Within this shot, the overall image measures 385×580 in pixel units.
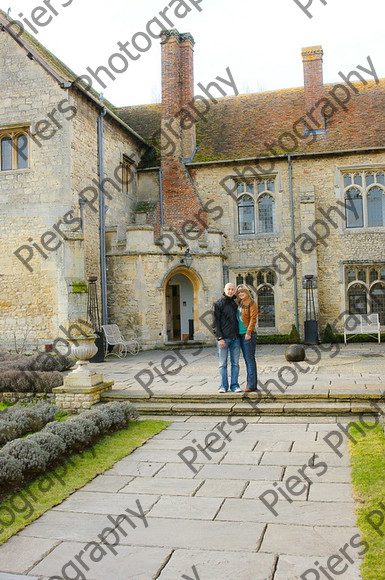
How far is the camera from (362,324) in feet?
60.4

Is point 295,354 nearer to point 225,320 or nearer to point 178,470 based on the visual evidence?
point 225,320

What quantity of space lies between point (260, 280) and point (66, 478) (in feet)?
49.6

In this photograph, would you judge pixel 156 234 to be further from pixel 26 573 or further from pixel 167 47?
pixel 26 573

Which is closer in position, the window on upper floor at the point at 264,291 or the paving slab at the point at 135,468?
the paving slab at the point at 135,468

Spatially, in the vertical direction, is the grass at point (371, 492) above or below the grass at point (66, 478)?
above

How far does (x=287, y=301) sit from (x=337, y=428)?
12.5 meters

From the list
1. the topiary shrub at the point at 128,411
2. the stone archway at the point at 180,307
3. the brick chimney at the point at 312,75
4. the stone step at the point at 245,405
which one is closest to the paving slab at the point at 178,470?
the topiary shrub at the point at 128,411

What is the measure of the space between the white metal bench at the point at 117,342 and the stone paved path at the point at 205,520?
359 inches

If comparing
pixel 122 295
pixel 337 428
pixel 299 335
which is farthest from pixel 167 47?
pixel 337 428

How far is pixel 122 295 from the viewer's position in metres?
17.0

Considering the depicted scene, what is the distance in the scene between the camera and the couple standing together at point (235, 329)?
8.45 metres

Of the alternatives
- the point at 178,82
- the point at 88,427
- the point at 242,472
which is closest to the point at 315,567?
the point at 242,472

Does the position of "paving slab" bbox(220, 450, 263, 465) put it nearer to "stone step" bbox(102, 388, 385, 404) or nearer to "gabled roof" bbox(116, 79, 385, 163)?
"stone step" bbox(102, 388, 385, 404)

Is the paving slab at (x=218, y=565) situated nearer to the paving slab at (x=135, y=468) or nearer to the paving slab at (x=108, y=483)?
the paving slab at (x=108, y=483)
